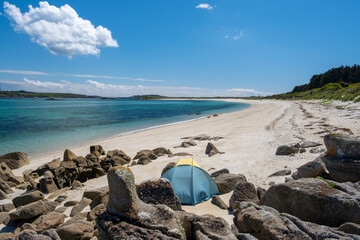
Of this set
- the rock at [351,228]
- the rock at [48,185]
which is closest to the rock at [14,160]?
the rock at [48,185]

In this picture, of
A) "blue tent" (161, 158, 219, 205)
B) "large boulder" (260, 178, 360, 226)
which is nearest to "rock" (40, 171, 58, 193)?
"blue tent" (161, 158, 219, 205)

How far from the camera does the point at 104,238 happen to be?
3.34 m

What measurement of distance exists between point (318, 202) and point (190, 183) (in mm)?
4456

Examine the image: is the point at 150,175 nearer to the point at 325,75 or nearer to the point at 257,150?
the point at 257,150

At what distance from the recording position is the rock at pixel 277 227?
12.4 ft

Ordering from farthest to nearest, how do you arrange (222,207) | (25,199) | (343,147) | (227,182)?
(227,182), (25,199), (343,147), (222,207)

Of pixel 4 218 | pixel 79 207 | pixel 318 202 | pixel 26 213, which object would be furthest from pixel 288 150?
pixel 4 218

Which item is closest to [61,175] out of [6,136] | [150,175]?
[150,175]

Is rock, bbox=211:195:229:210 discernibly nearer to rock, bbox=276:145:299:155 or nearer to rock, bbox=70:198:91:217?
rock, bbox=70:198:91:217

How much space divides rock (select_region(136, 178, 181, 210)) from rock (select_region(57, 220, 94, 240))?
6.53ft

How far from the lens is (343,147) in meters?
7.48

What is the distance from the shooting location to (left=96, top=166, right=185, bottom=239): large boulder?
10.8 feet

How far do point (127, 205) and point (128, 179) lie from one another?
41 centimetres

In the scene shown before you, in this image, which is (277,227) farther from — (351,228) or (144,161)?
(144,161)
